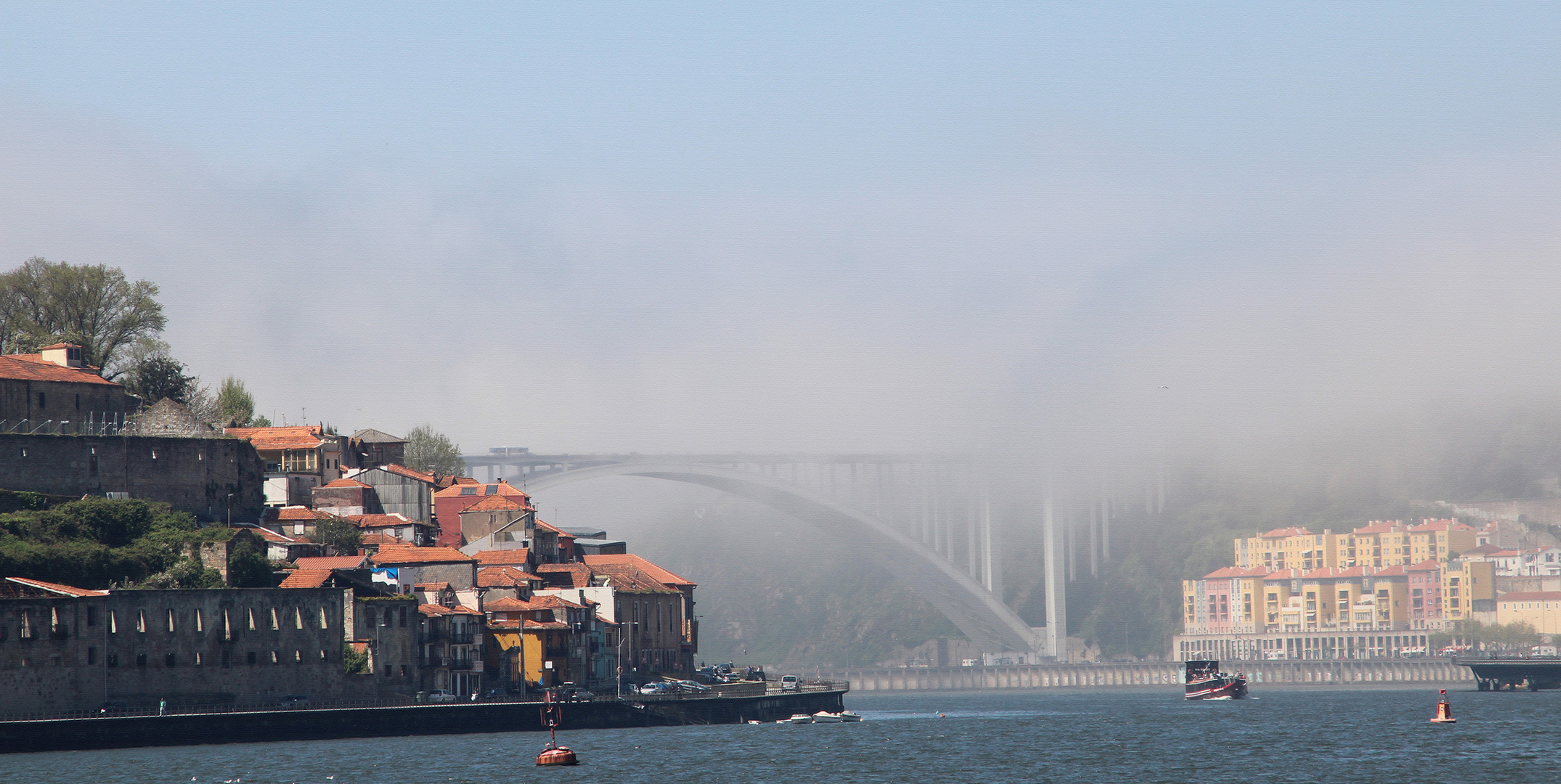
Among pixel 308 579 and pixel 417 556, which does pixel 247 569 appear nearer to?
pixel 308 579

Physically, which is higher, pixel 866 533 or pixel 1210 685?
pixel 866 533

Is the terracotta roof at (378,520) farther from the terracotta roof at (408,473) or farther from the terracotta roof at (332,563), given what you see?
the terracotta roof at (332,563)

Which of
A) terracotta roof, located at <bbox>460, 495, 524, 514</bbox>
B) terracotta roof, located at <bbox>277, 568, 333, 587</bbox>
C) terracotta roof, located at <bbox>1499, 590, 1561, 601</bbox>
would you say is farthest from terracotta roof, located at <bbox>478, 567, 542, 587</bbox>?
terracotta roof, located at <bbox>1499, 590, 1561, 601</bbox>

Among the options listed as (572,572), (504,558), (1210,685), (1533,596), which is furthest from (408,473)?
(1533,596)

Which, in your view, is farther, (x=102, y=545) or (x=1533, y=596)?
(x=1533, y=596)

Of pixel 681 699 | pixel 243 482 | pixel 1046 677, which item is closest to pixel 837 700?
pixel 681 699

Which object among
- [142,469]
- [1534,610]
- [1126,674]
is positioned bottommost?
[1126,674]

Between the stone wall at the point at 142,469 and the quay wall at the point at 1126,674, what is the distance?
119 metres

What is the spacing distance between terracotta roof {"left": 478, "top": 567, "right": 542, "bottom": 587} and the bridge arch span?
152ft

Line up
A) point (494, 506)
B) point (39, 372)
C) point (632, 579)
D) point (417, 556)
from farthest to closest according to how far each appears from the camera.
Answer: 1. point (494, 506)
2. point (632, 579)
3. point (417, 556)
4. point (39, 372)

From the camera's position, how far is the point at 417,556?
81.5 m

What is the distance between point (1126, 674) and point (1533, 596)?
140 feet

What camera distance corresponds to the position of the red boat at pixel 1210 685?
12481 centimetres

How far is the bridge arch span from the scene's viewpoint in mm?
148250
